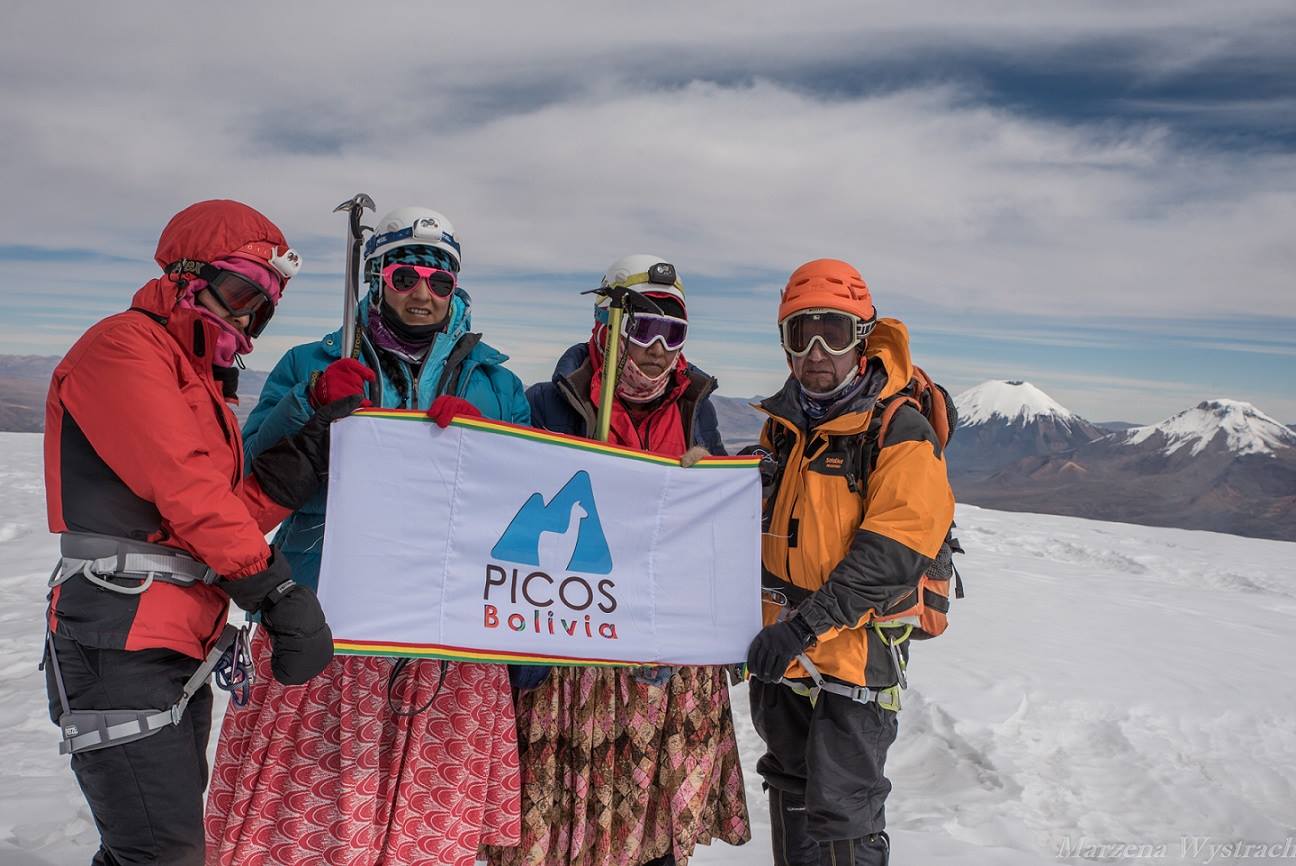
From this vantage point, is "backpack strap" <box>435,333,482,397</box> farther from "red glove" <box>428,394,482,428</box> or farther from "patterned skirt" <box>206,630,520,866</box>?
"patterned skirt" <box>206,630,520,866</box>

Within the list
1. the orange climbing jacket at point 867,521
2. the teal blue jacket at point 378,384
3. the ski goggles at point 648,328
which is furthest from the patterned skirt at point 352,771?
the ski goggles at point 648,328

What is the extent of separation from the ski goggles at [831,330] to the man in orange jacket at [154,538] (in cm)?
193

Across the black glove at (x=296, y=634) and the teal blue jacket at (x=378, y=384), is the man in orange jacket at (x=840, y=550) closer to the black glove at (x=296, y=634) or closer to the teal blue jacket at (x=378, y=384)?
the teal blue jacket at (x=378, y=384)

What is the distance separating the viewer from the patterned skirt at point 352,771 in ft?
9.59

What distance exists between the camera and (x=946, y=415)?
3.42m

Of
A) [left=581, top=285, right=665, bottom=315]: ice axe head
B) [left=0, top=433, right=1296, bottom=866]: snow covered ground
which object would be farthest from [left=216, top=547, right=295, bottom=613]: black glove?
[left=0, top=433, right=1296, bottom=866]: snow covered ground

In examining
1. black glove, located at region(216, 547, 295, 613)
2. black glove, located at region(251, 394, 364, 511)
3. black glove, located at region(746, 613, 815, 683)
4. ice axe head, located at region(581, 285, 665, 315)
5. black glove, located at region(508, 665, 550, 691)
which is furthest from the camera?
ice axe head, located at region(581, 285, 665, 315)

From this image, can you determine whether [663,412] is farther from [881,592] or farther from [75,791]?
[75,791]

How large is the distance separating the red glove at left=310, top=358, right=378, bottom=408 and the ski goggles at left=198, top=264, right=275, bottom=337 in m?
0.37

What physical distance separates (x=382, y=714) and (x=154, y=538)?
3.54 feet

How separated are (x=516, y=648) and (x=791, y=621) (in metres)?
1.00

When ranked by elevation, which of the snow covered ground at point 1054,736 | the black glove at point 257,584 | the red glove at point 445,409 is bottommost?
the snow covered ground at point 1054,736

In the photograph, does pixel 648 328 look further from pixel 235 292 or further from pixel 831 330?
pixel 235 292

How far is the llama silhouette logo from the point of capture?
318 centimetres
